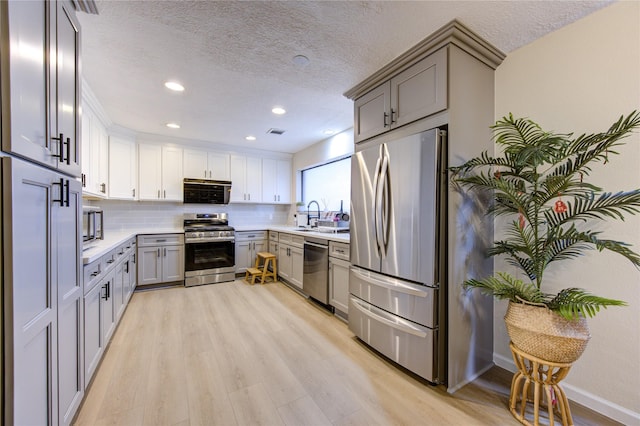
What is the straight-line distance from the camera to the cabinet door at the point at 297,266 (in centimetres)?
369

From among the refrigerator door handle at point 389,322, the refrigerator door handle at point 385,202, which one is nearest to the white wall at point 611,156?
the refrigerator door handle at point 389,322

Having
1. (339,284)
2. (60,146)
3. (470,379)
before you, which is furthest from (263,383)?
(60,146)

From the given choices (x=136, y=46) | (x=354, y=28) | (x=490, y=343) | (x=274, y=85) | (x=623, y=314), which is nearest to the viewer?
(x=623, y=314)

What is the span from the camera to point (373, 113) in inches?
91.2

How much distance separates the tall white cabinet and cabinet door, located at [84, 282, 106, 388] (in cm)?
15

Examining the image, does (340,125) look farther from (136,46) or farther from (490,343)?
(490,343)

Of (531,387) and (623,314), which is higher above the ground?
(623,314)

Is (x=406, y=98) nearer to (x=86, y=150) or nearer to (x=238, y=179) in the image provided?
(x=86, y=150)

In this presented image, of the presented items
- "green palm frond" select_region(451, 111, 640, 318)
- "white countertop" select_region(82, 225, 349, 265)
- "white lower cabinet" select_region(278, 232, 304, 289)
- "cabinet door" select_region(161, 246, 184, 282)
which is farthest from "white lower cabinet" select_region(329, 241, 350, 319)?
"cabinet door" select_region(161, 246, 184, 282)

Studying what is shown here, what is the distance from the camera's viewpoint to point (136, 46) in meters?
1.92

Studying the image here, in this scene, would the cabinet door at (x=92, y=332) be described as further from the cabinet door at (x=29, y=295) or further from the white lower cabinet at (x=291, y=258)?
the white lower cabinet at (x=291, y=258)

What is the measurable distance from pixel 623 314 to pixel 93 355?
340 cm

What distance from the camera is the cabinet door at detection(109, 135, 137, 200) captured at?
143 inches

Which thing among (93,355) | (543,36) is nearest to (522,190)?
(543,36)
